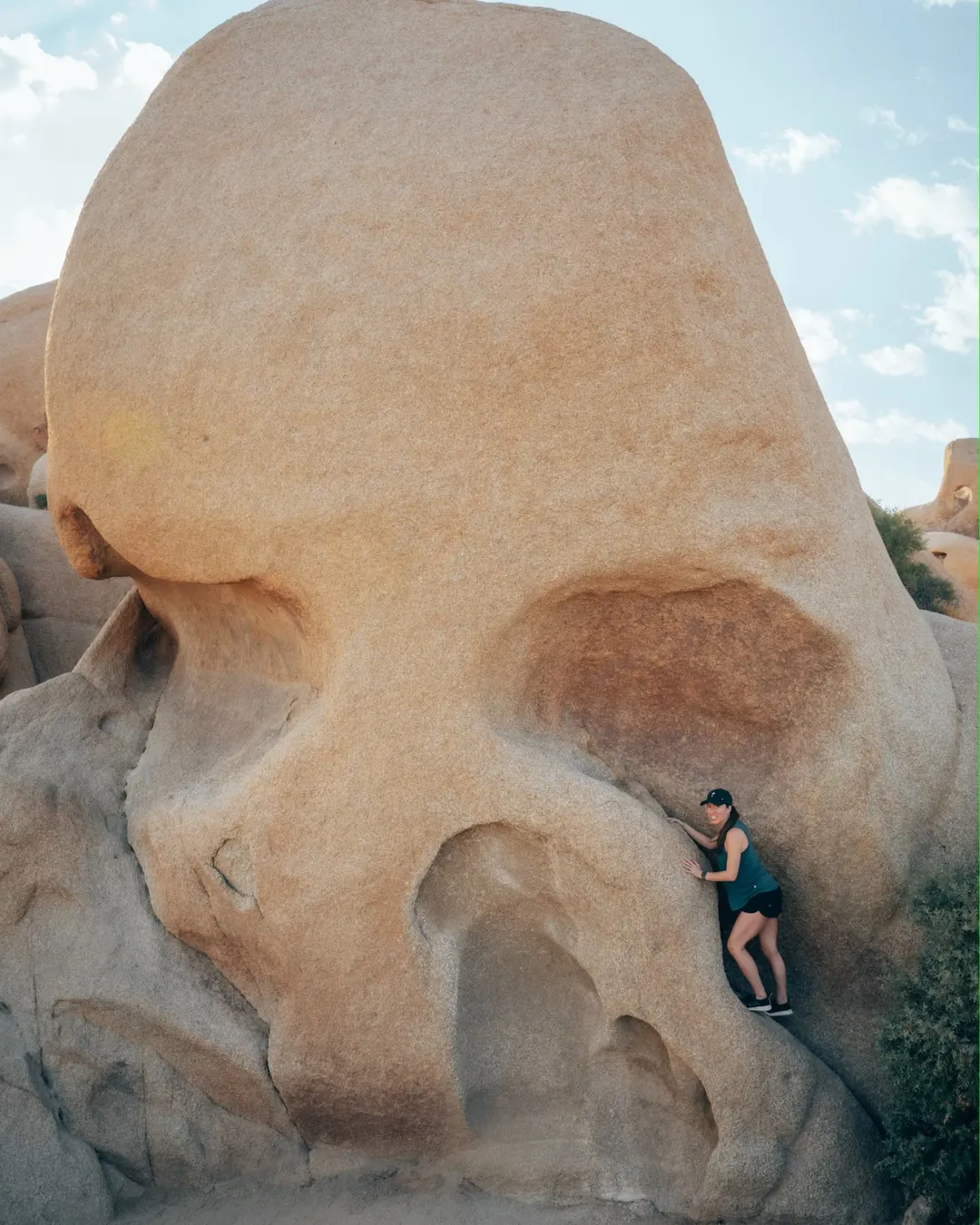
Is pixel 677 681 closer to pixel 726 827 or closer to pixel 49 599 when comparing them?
pixel 726 827

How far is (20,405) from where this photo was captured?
17.9 meters

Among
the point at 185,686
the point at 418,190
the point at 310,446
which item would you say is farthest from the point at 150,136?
the point at 185,686

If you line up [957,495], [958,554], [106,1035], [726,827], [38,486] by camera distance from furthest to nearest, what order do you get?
[957,495]
[958,554]
[38,486]
[106,1035]
[726,827]

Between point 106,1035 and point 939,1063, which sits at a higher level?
point 106,1035

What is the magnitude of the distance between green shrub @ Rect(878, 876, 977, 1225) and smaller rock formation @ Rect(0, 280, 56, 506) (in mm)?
15169

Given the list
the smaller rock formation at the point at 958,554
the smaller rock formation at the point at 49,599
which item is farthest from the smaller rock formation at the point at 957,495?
the smaller rock formation at the point at 49,599

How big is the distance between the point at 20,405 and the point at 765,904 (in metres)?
14.9

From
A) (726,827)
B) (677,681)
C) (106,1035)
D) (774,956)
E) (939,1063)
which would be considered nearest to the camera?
(939,1063)

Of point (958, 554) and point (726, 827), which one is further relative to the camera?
point (958, 554)

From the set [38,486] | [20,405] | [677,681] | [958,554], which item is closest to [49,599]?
[38,486]

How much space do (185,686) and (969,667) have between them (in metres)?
5.42

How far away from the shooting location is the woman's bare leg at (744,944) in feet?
22.4

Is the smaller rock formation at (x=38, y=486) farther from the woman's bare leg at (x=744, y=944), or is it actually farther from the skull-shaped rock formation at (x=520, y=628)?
the woman's bare leg at (x=744, y=944)

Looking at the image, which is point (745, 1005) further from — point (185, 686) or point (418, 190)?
point (418, 190)
